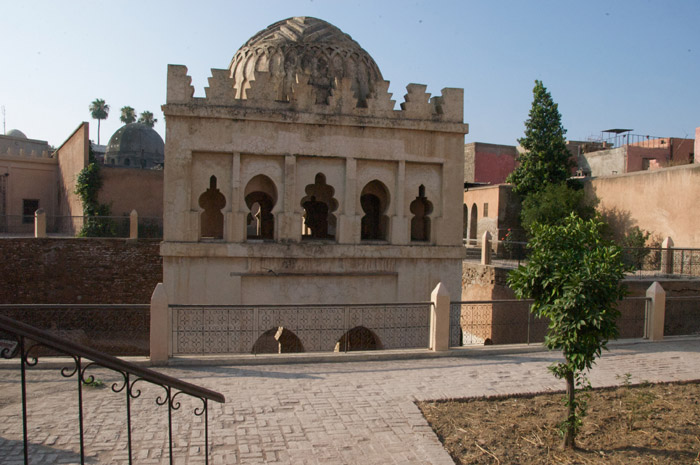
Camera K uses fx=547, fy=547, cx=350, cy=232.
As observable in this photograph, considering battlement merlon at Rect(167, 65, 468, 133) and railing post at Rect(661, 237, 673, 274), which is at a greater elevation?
battlement merlon at Rect(167, 65, 468, 133)

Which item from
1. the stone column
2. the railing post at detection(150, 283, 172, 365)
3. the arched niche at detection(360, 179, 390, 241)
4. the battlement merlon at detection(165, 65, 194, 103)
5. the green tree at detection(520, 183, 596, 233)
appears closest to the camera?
the railing post at detection(150, 283, 172, 365)

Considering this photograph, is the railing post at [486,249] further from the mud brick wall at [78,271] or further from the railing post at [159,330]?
the railing post at [159,330]

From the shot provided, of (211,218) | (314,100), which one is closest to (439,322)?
(314,100)

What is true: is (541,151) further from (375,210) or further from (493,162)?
(375,210)

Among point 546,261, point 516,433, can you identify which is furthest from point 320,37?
point 516,433

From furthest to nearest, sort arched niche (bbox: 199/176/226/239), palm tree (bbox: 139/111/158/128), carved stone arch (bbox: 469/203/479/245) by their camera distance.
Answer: palm tree (bbox: 139/111/158/128)
carved stone arch (bbox: 469/203/479/245)
arched niche (bbox: 199/176/226/239)

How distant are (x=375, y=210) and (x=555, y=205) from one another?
1152cm

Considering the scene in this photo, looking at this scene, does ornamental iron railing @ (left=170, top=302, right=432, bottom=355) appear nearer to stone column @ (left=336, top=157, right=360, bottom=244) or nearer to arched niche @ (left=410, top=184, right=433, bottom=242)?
stone column @ (left=336, top=157, right=360, bottom=244)

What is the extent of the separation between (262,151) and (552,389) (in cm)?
789

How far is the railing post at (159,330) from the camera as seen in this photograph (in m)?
9.14

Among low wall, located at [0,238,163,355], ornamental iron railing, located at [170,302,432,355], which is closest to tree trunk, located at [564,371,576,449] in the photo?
ornamental iron railing, located at [170,302,432,355]

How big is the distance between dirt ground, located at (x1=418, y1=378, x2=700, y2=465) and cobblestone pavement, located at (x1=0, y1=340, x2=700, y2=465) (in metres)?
0.32

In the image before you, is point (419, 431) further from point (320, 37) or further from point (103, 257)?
point (103, 257)

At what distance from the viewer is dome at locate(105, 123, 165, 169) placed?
39.9m
